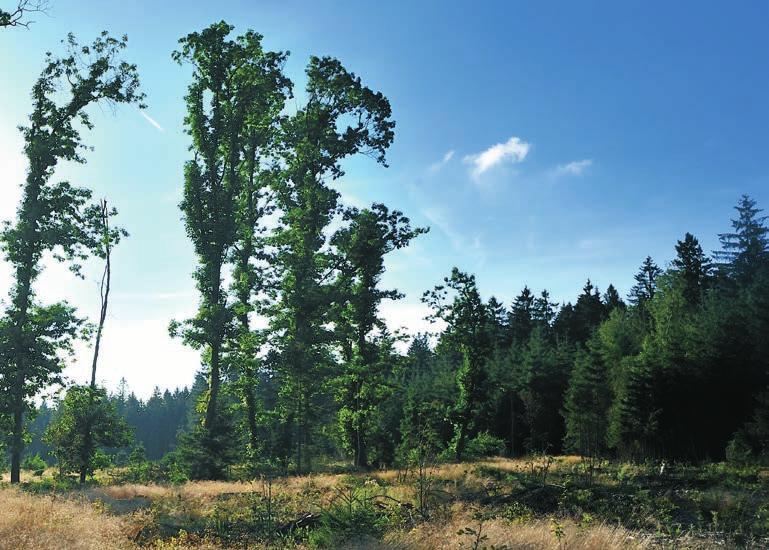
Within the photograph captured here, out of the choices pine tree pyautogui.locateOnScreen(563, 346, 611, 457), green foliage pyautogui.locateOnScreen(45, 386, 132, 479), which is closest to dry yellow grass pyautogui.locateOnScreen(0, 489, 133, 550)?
green foliage pyautogui.locateOnScreen(45, 386, 132, 479)

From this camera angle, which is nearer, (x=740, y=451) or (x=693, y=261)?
(x=740, y=451)

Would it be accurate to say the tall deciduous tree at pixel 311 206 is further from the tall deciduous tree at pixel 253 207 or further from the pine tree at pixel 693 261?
the pine tree at pixel 693 261

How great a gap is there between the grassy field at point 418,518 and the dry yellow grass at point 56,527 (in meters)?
0.02

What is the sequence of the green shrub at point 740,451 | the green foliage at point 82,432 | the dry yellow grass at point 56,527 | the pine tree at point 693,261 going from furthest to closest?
1. the pine tree at point 693,261
2. the green shrub at point 740,451
3. the green foliage at point 82,432
4. the dry yellow grass at point 56,527

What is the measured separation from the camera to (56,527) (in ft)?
30.4

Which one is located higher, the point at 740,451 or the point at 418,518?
the point at 418,518

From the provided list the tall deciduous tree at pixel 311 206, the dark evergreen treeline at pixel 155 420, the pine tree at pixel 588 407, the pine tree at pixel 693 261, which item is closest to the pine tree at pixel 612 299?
the pine tree at pixel 693 261

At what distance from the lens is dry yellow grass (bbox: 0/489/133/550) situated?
27.4 feet

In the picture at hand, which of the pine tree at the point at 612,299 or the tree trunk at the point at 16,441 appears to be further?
the pine tree at the point at 612,299

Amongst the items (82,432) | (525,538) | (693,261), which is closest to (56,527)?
(525,538)

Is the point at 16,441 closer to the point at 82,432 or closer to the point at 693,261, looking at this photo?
the point at 82,432

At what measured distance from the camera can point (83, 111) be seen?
23.8m

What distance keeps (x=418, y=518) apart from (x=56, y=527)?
263 inches

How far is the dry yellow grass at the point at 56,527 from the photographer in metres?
8.36
